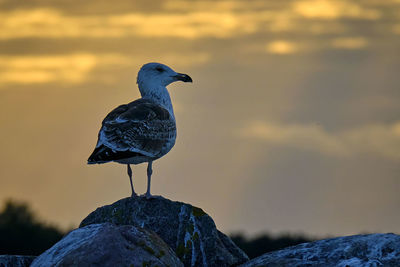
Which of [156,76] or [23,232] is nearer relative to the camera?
[156,76]

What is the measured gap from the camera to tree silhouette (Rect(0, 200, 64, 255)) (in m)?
31.1

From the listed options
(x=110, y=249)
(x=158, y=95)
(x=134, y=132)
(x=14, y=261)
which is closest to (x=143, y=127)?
(x=134, y=132)

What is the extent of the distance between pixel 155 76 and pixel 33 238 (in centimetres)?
1714

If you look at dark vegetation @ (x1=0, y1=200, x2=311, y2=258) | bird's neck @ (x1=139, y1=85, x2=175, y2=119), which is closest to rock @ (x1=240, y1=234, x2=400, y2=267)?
bird's neck @ (x1=139, y1=85, x2=175, y2=119)

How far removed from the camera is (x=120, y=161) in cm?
1516

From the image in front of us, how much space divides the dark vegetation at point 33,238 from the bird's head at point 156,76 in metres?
14.1

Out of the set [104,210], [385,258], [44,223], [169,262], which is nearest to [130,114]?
[104,210]

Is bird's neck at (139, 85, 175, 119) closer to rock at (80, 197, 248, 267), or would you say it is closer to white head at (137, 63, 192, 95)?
white head at (137, 63, 192, 95)

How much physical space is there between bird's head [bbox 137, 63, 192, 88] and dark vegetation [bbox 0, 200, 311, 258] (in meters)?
14.1

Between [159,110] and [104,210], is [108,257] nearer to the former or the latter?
[104,210]

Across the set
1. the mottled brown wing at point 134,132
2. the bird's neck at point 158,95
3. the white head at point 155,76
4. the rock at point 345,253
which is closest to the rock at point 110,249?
the rock at point 345,253

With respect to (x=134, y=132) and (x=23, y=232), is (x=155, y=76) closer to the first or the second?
(x=134, y=132)

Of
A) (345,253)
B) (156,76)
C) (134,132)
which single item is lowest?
(345,253)

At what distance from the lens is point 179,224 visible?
46.7 ft
